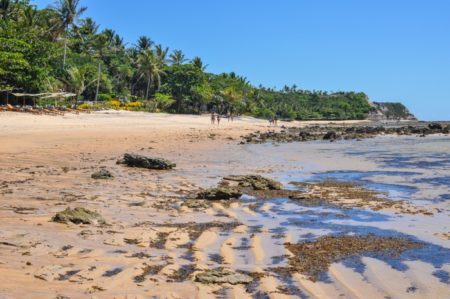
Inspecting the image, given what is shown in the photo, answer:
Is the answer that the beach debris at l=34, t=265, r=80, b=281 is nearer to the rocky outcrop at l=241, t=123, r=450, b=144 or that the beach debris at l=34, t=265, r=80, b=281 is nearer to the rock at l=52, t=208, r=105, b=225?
the rock at l=52, t=208, r=105, b=225

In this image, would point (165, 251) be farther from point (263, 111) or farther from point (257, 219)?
point (263, 111)

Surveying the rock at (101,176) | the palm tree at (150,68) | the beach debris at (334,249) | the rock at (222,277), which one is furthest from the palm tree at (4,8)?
Answer: the rock at (222,277)

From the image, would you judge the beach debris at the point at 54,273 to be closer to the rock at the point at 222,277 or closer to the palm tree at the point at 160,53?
the rock at the point at 222,277

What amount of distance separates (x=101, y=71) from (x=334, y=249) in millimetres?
69402

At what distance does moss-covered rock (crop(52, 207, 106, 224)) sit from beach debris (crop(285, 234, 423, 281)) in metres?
2.83

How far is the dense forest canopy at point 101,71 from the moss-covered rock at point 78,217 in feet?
114

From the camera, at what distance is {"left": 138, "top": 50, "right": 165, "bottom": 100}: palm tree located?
76.0 metres

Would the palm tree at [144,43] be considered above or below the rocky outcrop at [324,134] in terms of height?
above

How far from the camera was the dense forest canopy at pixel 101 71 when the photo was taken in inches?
1745

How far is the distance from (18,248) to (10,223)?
126 centimetres

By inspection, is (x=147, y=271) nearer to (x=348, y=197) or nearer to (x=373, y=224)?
(x=373, y=224)

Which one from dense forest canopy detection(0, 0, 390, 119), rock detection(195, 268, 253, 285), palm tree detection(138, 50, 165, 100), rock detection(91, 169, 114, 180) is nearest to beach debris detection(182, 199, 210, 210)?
rock detection(91, 169, 114, 180)

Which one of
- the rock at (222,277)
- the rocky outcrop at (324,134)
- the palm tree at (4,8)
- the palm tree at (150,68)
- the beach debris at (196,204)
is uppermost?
the palm tree at (4,8)

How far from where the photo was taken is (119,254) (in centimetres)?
536
